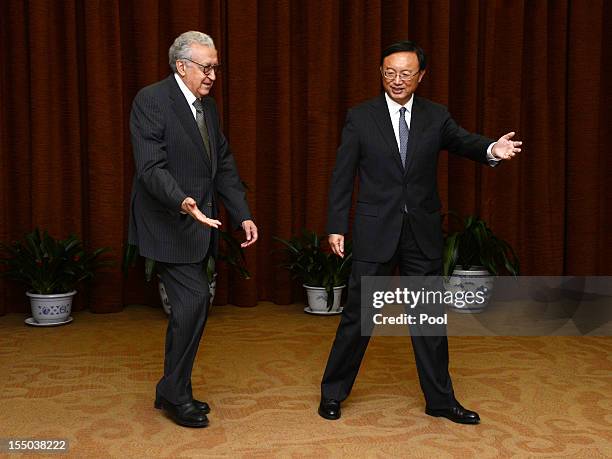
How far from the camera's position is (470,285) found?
185 inches

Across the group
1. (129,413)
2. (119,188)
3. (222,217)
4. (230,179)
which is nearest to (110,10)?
(119,188)

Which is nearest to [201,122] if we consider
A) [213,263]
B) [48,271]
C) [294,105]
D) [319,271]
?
[213,263]

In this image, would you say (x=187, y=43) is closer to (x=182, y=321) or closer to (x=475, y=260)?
(x=182, y=321)

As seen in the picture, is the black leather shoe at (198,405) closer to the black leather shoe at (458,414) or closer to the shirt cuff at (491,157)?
the black leather shoe at (458,414)

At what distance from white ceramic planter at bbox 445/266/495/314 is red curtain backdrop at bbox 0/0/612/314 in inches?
22.5

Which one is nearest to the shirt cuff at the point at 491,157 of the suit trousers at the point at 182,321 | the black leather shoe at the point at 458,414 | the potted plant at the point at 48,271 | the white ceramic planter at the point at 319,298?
the black leather shoe at the point at 458,414

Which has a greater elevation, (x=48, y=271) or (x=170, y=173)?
(x=170, y=173)

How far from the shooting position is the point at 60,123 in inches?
180

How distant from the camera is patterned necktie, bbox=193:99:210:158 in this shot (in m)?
2.72

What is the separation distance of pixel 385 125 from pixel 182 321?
0.98 m

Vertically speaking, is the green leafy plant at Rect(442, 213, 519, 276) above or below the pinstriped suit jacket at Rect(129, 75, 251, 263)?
below

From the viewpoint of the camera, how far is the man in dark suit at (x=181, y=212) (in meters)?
2.62

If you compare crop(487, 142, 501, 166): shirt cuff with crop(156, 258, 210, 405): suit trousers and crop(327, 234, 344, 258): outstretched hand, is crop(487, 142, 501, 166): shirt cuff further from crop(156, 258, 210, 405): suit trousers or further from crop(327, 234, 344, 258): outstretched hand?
crop(156, 258, 210, 405): suit trousers

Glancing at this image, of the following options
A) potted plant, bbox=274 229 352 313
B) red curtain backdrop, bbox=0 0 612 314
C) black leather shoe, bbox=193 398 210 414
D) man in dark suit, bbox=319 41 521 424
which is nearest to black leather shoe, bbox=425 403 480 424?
man in dark suit, bbox=319 41 521 424
